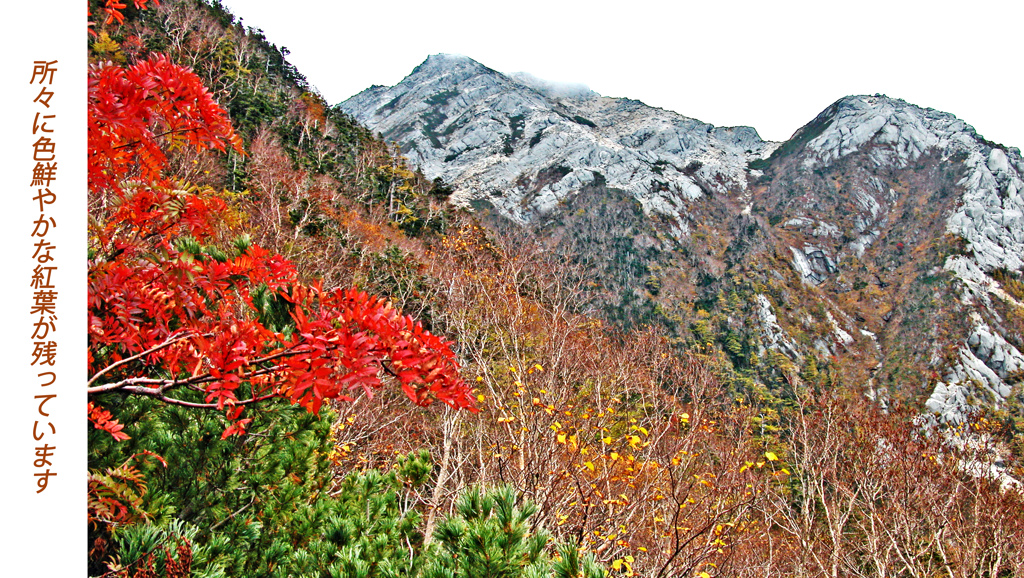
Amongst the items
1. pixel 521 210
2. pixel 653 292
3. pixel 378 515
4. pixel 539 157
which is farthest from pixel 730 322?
pixel 378 515

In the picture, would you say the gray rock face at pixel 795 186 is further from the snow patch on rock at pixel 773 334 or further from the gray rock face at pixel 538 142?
the gray rock face at pixel 538 142

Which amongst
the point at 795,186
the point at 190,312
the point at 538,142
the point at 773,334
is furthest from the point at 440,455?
the point at 795,186

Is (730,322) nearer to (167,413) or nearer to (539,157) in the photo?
(539,157)

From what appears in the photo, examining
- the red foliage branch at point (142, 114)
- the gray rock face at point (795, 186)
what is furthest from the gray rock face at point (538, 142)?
the red foliage branch at point (142, 114)

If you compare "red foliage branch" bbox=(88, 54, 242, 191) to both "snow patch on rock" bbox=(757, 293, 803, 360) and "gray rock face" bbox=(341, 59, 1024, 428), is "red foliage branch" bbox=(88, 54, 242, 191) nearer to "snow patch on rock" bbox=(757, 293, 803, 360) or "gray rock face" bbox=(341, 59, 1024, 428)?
"gray rock face" bbox=(341, 59, 1024, 428)

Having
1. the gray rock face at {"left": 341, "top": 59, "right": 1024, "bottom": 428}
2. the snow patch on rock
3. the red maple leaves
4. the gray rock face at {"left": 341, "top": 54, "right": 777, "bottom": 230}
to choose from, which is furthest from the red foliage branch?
the gray rock face at {"left": 341, "top": 54, "right": 777, "bottom": 230}

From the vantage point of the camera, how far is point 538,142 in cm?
6806

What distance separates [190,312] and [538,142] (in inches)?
2774

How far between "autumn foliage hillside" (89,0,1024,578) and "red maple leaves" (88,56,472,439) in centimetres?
2

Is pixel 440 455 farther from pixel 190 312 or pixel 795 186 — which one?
pixel 795 186

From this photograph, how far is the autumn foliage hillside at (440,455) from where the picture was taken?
1598mm

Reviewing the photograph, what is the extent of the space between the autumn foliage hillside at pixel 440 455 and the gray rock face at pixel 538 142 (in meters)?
47.1

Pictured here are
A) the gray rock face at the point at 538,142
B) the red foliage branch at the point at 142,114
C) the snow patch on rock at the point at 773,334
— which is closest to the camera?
the red foliage branch at the point at 142,114

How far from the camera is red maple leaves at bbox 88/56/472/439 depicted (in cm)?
127
